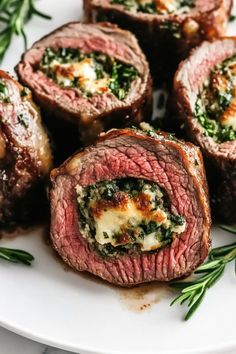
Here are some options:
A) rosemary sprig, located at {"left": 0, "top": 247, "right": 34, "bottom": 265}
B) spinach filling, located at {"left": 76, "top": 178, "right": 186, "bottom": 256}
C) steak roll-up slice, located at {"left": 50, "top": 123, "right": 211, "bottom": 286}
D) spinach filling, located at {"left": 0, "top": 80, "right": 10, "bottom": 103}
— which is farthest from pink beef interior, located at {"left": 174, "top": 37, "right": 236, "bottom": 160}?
rosemary sprig, located at {"left": 0, "top": 247, "right": 34, "bottom": 265}

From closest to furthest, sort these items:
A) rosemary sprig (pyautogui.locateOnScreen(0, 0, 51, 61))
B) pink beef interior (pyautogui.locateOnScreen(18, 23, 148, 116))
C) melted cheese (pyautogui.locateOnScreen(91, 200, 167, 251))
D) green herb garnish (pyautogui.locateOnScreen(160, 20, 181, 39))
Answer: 1. melted cheese (pyautogui.locateOnScreen(91, 200, 167, 251))
2. pink beef interior (pyautogui.locateOnScreen(18, 23, 148, 116))
3. green herb garnish (pyautogui.locateOnScreen(160, 20, 181, 39))
4. rosemary sprig (pyautogui.locateOnScreen(0, 0, 51, 61))

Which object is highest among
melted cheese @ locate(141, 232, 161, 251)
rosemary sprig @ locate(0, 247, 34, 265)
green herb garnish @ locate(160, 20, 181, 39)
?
green herb garnish @ locate(160, 20, 181, 39)

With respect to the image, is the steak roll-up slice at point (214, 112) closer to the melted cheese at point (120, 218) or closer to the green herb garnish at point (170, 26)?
the green herb garnish at point (170, 26)

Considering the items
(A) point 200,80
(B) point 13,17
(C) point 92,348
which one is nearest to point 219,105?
(A) point 200,80

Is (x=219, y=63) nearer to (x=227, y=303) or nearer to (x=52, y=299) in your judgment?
(x=227, y=303)

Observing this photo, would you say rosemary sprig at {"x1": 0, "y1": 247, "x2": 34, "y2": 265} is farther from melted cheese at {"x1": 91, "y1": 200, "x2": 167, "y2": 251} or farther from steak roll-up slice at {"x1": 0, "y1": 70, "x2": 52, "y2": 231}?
melted cheese at {"x1": 91, "y1": 200, "x2": 167, "y2": 251}

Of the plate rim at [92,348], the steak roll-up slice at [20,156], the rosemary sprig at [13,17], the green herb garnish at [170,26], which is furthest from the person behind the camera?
the rosemary sprig at [13,17]

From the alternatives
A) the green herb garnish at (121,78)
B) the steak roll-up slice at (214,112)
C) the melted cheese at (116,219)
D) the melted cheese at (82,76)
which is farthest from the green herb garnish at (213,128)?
the melted cheese at (116,219)
